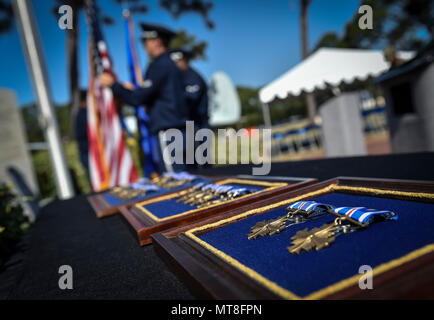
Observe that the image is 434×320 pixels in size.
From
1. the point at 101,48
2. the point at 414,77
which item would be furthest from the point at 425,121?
the point at 101,48

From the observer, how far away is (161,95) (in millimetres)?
3285

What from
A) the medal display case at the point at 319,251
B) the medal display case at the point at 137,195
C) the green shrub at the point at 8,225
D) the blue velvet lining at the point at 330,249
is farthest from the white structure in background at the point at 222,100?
the blue velvet lining at the point at 330,249

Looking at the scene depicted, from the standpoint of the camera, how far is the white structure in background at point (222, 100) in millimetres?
9102

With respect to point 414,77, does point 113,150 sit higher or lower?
lower

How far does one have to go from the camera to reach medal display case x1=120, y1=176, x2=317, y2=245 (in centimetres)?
110

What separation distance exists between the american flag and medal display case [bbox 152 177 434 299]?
3.44 m

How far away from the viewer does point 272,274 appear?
61 cm

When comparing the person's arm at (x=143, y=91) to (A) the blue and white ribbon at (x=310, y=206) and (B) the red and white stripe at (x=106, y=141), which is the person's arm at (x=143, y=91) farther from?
(A) the blue and white ribbon at (x=310, y=206)

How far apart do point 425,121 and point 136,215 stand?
334 cm
